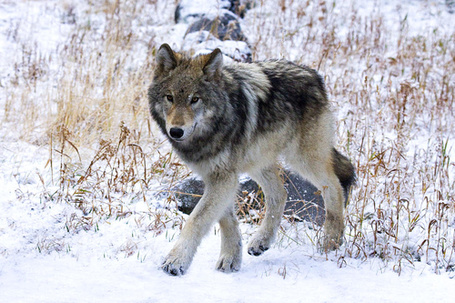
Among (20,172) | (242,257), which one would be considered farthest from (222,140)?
(20,172)

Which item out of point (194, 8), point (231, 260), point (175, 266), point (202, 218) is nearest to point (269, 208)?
point (231, 260)

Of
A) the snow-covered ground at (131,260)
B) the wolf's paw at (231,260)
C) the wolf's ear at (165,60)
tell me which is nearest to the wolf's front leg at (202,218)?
the snow-covered ground at (131,260)

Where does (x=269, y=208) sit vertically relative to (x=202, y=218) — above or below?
below

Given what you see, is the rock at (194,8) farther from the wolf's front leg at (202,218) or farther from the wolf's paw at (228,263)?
the wolf's paw at (228,263)

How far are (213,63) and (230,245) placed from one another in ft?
4.28

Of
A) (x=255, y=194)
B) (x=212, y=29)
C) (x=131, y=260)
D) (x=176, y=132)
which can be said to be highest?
(x=176, y=132)

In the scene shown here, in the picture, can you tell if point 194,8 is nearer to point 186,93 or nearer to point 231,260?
point 186,93

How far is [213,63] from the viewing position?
3.41 meters

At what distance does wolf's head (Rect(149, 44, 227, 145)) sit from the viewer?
3.19m

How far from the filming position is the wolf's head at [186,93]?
3.19 meters

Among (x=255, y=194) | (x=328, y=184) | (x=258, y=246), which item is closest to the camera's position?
(x=258, y=246)

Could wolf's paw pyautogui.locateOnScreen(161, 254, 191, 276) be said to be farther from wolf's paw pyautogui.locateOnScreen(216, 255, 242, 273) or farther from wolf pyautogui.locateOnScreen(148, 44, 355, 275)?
wolf's paw pyautogui.locateOnScreen(216, 255, 242, 273)

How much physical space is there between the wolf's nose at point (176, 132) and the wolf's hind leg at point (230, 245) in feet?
2.71

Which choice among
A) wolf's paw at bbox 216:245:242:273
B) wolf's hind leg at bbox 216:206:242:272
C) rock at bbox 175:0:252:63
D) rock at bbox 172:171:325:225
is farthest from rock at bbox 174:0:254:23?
wolf's paw at bbox 216:245:242:273
